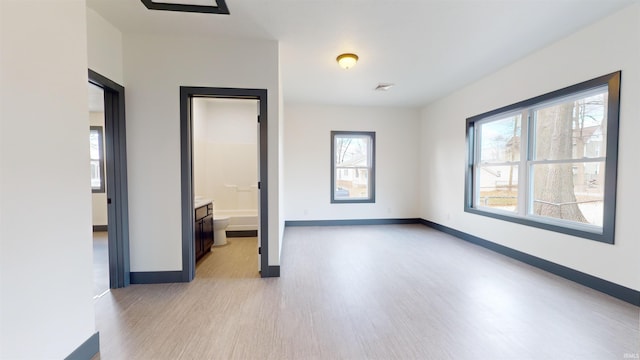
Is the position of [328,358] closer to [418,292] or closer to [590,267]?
[418,292]

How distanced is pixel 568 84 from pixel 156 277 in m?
5.02

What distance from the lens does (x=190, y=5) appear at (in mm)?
2279

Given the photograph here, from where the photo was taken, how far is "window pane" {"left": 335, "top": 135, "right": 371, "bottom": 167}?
5.84 meters

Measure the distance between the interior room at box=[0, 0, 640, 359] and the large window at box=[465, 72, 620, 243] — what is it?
0.02 m

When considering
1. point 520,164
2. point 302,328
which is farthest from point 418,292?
point 520,164

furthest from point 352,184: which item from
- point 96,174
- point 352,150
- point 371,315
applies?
point 96,174

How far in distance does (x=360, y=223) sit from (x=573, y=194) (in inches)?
141

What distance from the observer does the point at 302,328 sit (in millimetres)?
2008

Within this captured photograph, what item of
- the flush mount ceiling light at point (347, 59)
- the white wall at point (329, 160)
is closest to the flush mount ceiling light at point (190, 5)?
the flush mount ceiling light at point (347, 59)

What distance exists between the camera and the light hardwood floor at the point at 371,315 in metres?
1.76

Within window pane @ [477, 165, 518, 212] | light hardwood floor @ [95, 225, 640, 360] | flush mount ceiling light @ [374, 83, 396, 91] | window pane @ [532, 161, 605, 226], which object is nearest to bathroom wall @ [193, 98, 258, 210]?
light hardwood floor @ [95, 225, 640, 360]

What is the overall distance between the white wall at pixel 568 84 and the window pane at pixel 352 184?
Result: 5.95 feet

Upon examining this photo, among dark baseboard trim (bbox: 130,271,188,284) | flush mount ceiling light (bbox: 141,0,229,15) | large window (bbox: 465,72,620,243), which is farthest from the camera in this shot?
dark baseboard trim (bbox: 130,271,188,284)

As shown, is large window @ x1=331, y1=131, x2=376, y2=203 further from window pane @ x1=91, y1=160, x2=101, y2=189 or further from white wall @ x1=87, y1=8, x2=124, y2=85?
window pane @ x1=91, y1=160, x2=101, y2=189
